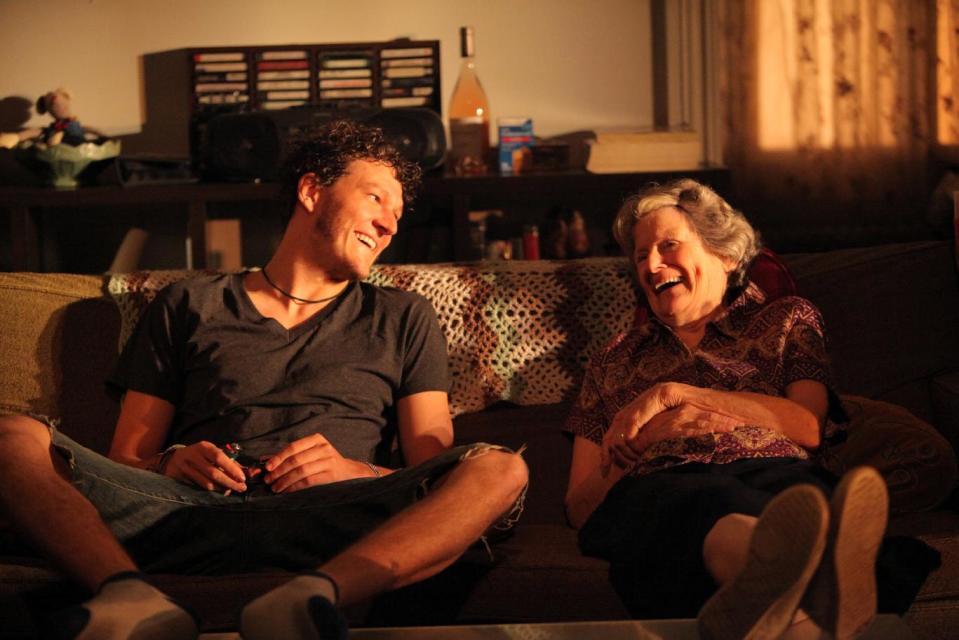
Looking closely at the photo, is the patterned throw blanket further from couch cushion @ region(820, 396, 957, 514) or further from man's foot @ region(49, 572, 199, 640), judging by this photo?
man's foot @ region(49, 572, 199, 640)

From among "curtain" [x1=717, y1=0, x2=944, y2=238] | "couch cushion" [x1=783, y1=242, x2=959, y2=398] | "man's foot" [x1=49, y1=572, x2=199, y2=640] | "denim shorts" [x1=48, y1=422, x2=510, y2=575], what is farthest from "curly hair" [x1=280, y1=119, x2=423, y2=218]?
"curtain" [x1=717, y1=0, x2=944, y2=238]

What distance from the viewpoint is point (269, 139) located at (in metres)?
3.37

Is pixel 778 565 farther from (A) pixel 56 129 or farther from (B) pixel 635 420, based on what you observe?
(A) pixel 56 129

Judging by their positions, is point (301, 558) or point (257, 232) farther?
point (257, 232)

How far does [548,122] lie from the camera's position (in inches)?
145

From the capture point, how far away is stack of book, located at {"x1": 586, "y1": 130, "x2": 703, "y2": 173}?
11.1ft

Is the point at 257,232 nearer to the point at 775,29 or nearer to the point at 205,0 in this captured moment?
the point at 205,0

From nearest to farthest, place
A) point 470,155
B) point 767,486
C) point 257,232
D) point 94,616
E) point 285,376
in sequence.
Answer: point 94,616
point 767,486
point 285,376
point 470,155
point 257,232

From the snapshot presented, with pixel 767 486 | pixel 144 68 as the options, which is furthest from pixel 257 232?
pixel 767 486

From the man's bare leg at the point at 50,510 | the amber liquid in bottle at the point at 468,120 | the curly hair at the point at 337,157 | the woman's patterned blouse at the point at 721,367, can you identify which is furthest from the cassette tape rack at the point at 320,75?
the man's bare leg at the point at 50,510

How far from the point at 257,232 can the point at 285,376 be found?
183 cm

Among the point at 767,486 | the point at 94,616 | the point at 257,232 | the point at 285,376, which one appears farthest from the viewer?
the point at 257,232

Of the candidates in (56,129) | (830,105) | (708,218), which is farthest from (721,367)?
(56,129)

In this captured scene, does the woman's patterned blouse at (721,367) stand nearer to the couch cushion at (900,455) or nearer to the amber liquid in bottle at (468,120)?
the couch cushion at (900,455)
